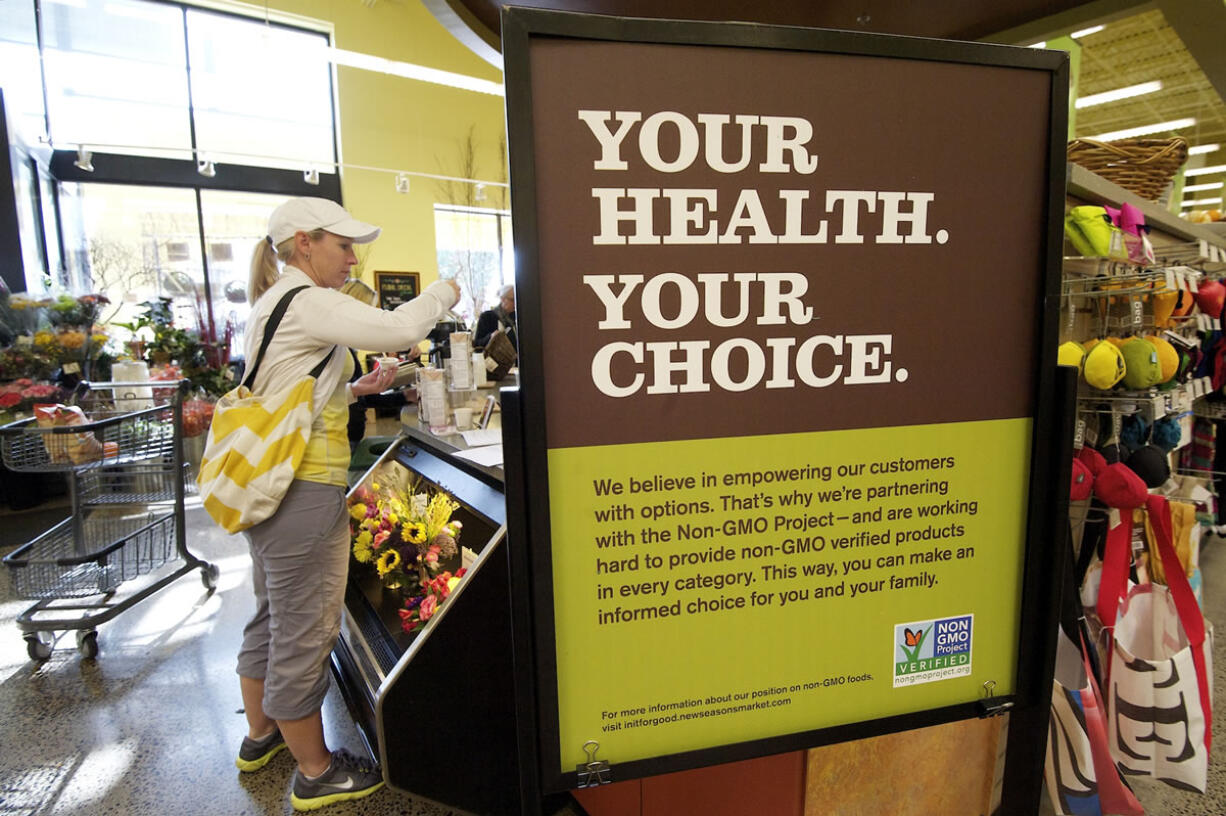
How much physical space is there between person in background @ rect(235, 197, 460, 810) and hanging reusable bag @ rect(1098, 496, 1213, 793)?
2.12 meters

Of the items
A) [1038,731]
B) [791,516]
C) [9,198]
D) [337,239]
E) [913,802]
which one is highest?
[9,198]

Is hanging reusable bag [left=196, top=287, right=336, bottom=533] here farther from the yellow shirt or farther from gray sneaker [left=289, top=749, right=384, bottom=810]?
gray sneaker [left=289, top=749, right=384, bottom=810]

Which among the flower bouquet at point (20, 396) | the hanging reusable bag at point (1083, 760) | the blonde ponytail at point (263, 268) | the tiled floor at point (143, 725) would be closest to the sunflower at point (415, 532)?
the tiled floor at point (143, 725)

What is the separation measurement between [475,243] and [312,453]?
9.39 m

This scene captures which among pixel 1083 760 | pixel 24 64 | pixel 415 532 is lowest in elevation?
pixel 1083 760

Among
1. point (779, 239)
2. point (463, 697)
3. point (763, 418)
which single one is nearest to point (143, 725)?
point (463, 697)

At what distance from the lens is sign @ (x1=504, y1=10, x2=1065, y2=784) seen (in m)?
0.78

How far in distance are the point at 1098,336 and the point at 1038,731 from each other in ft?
6.26

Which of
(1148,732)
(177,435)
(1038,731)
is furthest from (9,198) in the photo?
(1148,732)

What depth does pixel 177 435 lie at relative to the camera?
10.2 feet

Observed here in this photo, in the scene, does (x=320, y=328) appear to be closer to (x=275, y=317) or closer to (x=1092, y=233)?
(x=275, y=317)

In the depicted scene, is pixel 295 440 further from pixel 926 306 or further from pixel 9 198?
pixel 9 198

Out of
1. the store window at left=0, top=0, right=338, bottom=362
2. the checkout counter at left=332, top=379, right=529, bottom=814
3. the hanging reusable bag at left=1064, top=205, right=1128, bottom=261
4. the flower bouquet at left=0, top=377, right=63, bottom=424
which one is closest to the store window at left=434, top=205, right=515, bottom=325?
the store window at left=0, top=0, right=338, bottom=362

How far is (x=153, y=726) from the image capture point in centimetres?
243
